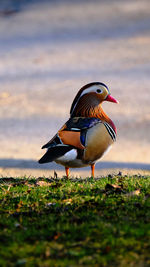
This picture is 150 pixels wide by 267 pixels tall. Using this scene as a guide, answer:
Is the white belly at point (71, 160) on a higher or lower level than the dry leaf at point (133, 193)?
higher

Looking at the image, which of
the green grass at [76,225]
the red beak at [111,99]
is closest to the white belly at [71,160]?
the green grass at [76,225]

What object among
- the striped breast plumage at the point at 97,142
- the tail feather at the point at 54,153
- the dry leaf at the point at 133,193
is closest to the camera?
the dry leaf at the point at 133,193

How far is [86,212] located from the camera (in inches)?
238

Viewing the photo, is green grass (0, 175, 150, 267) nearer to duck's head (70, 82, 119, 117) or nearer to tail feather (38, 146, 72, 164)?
tail feather (38, 146, 72, 164)

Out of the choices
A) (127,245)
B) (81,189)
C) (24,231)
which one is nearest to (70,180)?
(81,189)

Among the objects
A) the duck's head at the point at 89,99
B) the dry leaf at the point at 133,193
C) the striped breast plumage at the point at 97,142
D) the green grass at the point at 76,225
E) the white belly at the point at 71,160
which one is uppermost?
the duck's head at the point at 89,99

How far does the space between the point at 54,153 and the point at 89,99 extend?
5.13 ft

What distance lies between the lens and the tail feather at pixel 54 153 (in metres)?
8.20

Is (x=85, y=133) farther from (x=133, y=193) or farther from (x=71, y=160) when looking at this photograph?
(x=133, y=193)

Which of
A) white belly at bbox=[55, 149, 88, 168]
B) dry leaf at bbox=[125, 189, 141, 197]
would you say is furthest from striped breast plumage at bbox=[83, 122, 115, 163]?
dry leaf at bbox=[125, 189, 141, 197]

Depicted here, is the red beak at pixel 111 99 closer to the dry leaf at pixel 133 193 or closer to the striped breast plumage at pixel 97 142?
the striped breast plumage at pixel 97 142

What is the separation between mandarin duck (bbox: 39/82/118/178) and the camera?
8.30 metres

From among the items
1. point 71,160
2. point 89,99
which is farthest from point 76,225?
point 89,99

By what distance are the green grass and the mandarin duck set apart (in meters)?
Result: 0.67
